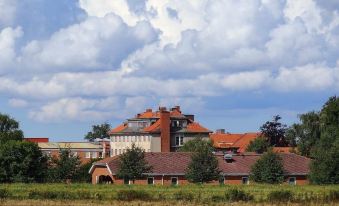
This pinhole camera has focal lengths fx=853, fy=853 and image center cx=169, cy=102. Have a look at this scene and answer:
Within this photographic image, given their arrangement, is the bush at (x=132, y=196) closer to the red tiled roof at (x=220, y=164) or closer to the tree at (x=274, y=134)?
the red tiled roof at (x=220, y=164)

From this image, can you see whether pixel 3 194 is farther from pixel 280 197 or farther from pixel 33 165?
pixel 33 165

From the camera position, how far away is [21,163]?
10331cm

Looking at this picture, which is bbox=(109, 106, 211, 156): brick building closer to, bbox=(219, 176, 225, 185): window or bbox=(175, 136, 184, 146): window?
bbox=(175, 136, 184, 146): window

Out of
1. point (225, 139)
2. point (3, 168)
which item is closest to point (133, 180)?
point (3, 168)

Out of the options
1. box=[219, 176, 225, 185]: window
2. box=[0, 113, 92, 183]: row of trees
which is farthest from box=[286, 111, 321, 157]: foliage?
box=[0, 113, 92, 183]: row of trees

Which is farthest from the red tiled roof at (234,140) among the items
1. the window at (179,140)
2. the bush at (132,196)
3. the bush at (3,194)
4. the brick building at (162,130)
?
the bush at (132,196)

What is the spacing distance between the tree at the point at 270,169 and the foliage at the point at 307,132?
2768cm

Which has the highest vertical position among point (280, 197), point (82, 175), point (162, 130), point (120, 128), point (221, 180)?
point (120, 128)

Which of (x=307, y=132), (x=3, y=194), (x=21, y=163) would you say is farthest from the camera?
(x=307, y=132)

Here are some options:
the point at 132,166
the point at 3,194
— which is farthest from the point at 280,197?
the point at 132,166

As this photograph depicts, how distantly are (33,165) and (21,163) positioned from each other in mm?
1962

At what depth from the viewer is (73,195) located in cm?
6256

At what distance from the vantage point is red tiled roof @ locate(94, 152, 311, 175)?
105m

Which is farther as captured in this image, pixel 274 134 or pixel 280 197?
pixel 274 134
